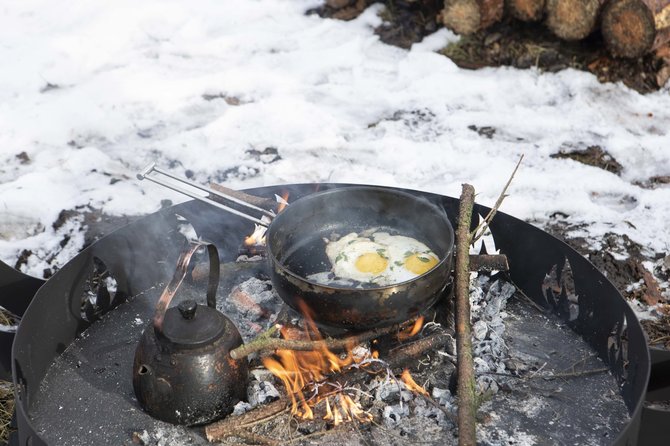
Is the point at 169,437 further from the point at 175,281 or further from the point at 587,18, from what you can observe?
the point at 587,18

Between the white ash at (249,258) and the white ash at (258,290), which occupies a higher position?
the white ash at (258,290)

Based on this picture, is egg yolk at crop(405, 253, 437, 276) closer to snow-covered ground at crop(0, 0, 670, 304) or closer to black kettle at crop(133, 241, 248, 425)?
black kettle at crop(133, 241, 248, 425)

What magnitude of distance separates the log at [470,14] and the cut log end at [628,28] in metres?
1.10

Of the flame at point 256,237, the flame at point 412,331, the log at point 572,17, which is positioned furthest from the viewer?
the log at point 572,17

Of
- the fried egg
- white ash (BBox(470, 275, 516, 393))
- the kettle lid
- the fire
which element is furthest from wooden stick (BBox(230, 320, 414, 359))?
A: white ash (BBox(470, 275, 516, 393))

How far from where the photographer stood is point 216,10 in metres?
8.41

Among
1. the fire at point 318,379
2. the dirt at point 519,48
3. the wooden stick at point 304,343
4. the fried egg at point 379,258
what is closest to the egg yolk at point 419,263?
the fried egg at point 379,258

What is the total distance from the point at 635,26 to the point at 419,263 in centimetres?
438

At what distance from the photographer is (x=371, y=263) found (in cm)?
352

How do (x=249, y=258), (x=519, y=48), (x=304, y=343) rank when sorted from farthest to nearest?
(x=519, y=48)
(x=249, y=258)
(x=304, y=343)

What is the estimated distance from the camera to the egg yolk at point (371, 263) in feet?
11.4

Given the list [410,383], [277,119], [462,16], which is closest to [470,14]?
[462,16]

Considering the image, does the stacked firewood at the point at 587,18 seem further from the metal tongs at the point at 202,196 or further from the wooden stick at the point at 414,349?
the wooden stick at the point at 414,349

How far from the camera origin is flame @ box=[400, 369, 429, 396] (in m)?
3.31
